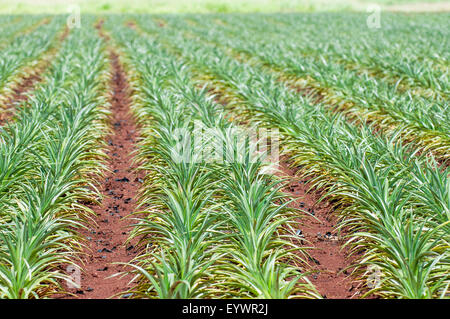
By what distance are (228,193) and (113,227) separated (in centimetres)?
122

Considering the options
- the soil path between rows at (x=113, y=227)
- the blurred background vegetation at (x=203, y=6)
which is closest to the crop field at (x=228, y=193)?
the soil path between rows at (x=113, y=227)

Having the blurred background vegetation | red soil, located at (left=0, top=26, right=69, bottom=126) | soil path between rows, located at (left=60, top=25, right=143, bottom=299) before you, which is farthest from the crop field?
the blurred background vegetation

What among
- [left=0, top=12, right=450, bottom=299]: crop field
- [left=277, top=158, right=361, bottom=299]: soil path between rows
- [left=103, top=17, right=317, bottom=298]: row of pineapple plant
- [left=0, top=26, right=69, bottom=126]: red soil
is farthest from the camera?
[left=0, top=26, right=69, bottom=126]: red soil

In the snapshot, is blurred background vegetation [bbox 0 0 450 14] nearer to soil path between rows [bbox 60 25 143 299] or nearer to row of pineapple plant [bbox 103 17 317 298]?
soil path between rows [bbox 60 25 143 299]

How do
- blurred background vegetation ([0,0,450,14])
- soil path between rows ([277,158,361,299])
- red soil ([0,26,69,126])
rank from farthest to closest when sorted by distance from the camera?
blurred background vegetation ([0,0,450,14]) < red soil ([0,26,69,126]) < soil path between rows ([277,158,361,299])

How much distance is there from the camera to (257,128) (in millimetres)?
6836

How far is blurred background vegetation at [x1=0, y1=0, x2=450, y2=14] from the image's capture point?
125ft

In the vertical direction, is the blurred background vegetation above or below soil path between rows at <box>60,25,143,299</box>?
above

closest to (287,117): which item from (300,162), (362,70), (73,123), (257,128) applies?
(257,128)

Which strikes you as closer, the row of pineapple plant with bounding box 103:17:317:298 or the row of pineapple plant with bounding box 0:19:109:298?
the row of pineapple plant with bounding box 103:17:317:298

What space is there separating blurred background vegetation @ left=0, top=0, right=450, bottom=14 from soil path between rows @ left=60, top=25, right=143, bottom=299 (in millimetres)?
32174

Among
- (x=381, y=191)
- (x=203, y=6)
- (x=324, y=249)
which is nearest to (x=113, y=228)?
(x=324, y=249)

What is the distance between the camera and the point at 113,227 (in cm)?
473

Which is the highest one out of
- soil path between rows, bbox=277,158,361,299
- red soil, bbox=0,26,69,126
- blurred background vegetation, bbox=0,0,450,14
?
blurred background vegetation, bbox=0,0,450,14
